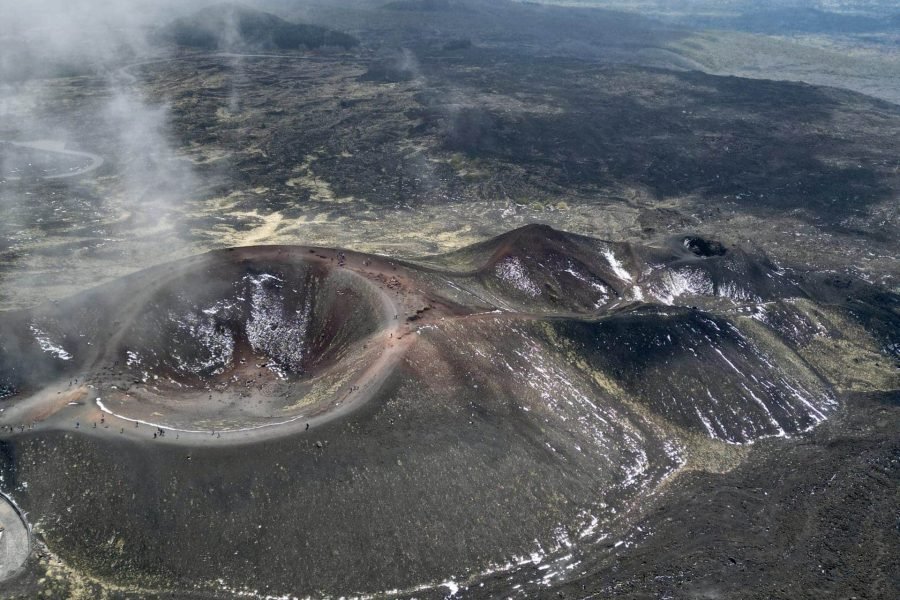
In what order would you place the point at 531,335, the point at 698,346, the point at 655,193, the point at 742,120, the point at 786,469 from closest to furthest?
the point at 786,469, the point at 531,335, the point at 698,346, the point at 655,193, the point at 742,120

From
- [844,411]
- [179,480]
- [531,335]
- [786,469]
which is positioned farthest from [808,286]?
[179,480]

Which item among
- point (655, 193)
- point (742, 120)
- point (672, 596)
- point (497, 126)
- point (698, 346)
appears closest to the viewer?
point (672, 596)

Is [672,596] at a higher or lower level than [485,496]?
lower

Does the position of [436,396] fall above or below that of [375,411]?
below

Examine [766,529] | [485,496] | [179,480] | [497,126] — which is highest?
[497,126]

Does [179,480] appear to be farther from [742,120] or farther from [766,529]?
[742,120]

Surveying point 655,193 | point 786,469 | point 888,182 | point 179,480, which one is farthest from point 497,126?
point 179,480

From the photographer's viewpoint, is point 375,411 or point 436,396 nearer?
point 375,411

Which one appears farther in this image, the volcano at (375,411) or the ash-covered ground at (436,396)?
the ash-covered ground at (436,396)

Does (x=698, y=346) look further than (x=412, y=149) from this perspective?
No

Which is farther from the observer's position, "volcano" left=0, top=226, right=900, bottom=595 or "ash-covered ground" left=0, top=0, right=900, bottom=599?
"ash-covered ground" left=0, top=0, right=900, bottom=599
